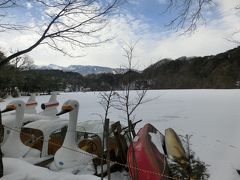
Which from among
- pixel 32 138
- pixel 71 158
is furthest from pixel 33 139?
pixel 71 158

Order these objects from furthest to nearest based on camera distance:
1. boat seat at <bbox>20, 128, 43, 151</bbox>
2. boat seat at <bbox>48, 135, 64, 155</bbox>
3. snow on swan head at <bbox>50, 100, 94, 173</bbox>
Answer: boat seat at <bbox>20, 128, 43, 151</bbox>, boat seat at <bbox>48, 135, 64, 155</bbox>, snow on swan head at <bbox>50, 100, 94, 173</bbox>

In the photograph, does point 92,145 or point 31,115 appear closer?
Result: point 92,145

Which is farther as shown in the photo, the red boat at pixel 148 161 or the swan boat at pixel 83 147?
the swan boat at pixel 83 147

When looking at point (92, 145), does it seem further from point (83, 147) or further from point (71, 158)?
point (71, 158)

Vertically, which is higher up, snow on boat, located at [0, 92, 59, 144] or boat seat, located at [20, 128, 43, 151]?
snow on boat, located at [0, 92, 59, 144]

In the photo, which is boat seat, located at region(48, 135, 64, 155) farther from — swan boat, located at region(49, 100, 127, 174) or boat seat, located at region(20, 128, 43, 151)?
swan boat, located at region(49, 100, 127, 174)

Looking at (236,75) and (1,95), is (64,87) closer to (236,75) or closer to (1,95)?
(1,95)

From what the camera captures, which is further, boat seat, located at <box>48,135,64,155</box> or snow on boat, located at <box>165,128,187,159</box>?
boat seat, located at <box>48,135,64,155</box>

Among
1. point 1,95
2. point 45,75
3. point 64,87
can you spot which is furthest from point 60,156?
point 64,87

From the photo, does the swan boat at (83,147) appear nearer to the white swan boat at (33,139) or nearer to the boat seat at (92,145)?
the boat seat at (92,145)

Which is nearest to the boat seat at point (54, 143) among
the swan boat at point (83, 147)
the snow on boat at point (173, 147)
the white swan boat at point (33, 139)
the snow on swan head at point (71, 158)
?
the white swan boat at point (33, 139)

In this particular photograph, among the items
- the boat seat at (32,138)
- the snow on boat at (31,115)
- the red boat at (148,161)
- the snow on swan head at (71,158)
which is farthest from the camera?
the snow on boat at (31,115)

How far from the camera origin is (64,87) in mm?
83062

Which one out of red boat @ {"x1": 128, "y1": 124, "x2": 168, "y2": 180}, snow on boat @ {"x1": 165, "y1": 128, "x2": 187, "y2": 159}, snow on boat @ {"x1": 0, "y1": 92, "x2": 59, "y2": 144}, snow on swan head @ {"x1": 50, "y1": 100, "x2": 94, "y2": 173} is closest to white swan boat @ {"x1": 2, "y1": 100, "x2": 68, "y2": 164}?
snow on boat @ {"x1": 0, "y1": 92, "x2": 59, "y2": 144}
